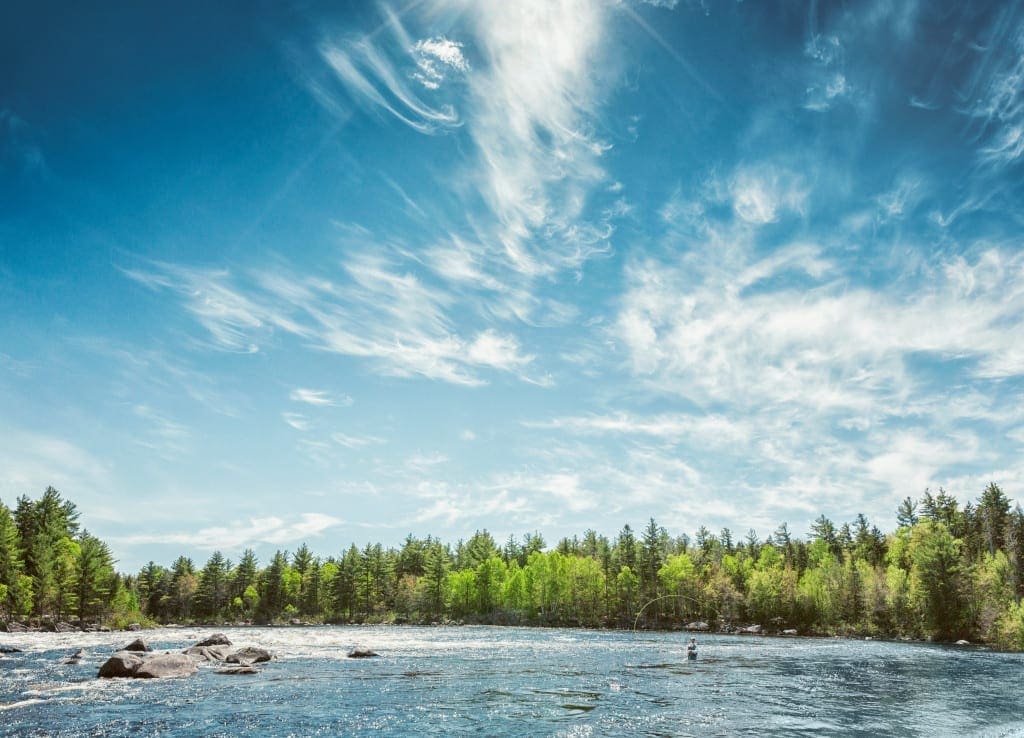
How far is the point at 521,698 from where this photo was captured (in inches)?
1251

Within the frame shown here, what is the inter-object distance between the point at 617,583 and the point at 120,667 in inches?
4605

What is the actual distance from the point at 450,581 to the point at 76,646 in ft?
336

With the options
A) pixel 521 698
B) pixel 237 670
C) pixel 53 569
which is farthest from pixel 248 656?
pixel 53 569

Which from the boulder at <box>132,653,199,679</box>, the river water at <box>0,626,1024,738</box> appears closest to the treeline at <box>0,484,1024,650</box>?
the river water at <box>0,626,1024,738</box>

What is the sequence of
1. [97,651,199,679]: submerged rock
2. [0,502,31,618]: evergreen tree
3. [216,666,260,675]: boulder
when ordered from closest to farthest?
[97,651,199,679]: submerged rock → [216,666,260,675]: boulder → [0,502,31,618]: evergreen tree

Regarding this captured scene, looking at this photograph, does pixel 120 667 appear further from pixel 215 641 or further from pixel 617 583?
pixel 617 583

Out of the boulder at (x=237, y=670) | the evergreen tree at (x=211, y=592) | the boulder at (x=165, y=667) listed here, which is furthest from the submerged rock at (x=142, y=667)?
the evergreen tree at (x=211, y=592)

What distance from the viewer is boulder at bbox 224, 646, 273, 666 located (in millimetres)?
46144

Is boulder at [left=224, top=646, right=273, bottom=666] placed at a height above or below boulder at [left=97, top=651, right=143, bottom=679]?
below

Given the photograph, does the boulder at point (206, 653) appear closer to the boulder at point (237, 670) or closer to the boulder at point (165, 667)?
the boulder at point (165, 667)

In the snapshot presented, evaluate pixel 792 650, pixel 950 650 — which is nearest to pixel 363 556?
pixel 792 650

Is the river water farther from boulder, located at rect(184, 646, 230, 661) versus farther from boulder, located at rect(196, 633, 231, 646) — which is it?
boulder, located at rect(196, 633, 231, 646)

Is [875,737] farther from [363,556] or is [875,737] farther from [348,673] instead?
[363,556]

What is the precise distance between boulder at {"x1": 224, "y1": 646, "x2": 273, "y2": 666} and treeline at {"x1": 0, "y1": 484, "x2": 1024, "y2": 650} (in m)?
56.4
